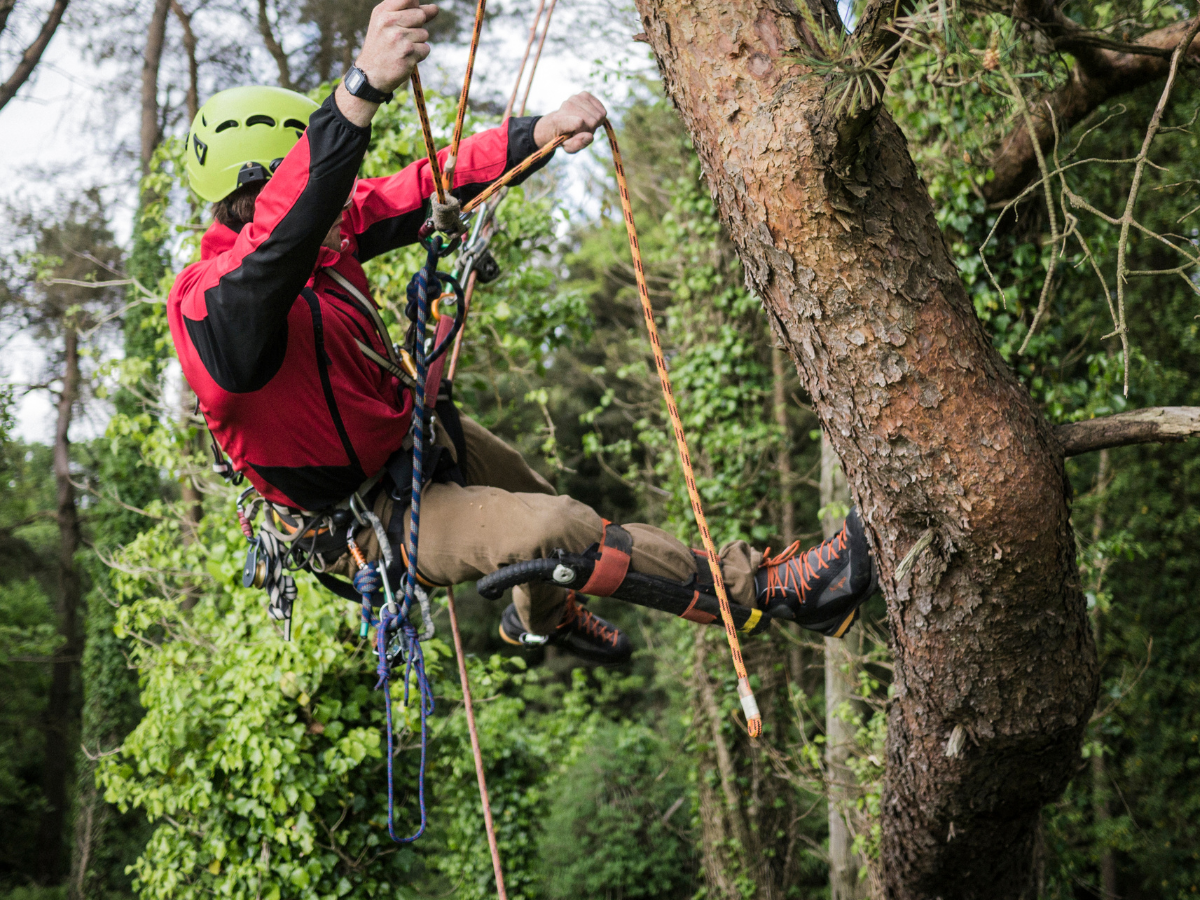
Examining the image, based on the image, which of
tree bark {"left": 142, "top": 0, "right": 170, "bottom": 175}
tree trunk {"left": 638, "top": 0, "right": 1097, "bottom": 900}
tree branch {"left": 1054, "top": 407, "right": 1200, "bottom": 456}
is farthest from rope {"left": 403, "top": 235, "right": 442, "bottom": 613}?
tree bark {"left": 142, "top": 0, "right": 170, "bottom": 175}

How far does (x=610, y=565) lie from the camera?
213cm

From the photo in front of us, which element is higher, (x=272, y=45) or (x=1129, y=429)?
(x=272, y=45)

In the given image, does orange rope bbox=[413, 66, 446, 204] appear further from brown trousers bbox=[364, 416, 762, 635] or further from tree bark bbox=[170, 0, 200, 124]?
tree bark bbox=[170, 0, 200, 124]

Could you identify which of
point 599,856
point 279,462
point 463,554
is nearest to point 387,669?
point 463,554

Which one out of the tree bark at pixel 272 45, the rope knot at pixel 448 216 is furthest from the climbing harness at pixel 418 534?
the tree bark at pixel 272 45

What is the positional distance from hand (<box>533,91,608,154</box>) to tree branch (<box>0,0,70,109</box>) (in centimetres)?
536

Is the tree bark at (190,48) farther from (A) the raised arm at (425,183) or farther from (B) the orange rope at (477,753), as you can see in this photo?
(B) the orange rope at (477,753)

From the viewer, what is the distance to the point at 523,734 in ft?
22.4

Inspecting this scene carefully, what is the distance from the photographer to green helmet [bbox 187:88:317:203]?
7.32ft

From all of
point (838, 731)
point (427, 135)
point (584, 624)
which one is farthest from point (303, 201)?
point (838, 731)

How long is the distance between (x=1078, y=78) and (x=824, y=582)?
2.32m

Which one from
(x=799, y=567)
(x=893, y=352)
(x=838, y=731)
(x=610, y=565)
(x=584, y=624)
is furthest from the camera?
(x=838, y=731)

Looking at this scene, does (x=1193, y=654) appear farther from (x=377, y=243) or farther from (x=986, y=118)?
(x=377, y=243)

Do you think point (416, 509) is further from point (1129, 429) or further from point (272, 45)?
point (272, 45)
